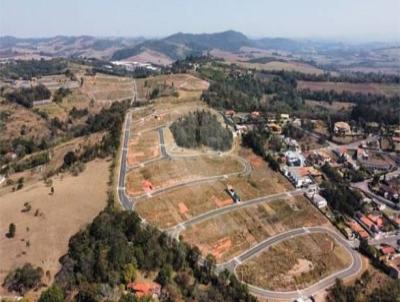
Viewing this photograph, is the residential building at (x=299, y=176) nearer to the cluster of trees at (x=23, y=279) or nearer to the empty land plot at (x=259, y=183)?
the empty land plot at (x=259, y=183)

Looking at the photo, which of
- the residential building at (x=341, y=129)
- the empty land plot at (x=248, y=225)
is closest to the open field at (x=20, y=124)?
the empty land plot at (x=248, y=225)

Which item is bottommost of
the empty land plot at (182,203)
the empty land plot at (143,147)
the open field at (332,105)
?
the open field at (332,105)

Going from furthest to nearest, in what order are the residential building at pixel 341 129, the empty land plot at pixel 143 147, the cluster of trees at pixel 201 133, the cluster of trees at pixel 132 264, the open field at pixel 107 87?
the open field at pixel 107 87 < the residential building at pixel 341 129 < the cluster of trees at pixel 201 133 < the empty land plot at pixel 143 147 < the cluster of trees at pixel 132 264

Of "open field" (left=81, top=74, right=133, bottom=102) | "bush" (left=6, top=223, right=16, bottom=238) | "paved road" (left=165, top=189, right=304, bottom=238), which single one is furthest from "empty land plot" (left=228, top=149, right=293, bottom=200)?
"open field" (left=81, top=74, right=133, bottom=102)

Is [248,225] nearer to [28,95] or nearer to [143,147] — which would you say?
Answer: [143,147]

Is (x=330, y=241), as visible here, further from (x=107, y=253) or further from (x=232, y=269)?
(x=107, y=253)

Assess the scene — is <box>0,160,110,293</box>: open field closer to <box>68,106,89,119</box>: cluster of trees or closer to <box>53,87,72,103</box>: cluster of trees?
<box>68,106,89,119</box>: cluster of trees

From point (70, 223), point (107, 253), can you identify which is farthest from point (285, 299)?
point (70, 223)
